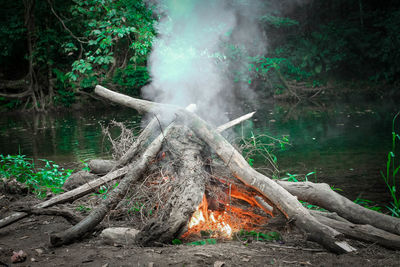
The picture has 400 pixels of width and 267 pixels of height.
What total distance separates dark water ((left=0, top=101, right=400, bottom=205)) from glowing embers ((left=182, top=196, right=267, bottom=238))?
1.76m

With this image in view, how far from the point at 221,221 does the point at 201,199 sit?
42 centimetres

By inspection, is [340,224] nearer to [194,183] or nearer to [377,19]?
[194,183]

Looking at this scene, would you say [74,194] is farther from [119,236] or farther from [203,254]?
[203,254]

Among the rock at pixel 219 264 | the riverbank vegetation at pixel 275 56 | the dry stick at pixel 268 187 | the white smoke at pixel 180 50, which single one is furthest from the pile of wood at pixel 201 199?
the riverbank vegetation at pixel 275 56

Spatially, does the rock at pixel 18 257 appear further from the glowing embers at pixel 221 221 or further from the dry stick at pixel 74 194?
the glowing embers at pixel 221 221

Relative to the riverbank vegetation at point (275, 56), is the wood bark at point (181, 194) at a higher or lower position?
lower

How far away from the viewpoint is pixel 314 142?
7.27m

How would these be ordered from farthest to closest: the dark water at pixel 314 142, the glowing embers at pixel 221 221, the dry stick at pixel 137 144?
the dark water at pixel 314 142
the dry stick at pixel 137 144
the glowing embers at pixel 221 221

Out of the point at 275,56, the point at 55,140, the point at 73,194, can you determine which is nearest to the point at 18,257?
the point at 73,194

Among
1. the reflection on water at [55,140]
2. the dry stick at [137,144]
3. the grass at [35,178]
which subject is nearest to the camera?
the dry stick at [137,144]

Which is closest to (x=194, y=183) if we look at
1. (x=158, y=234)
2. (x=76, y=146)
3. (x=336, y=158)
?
(x=158, y=234)

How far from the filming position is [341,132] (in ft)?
26.7

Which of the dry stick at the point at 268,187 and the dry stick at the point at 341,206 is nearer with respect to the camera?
the dry stick at the point at 268,187

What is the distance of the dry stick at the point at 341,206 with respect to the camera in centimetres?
248
